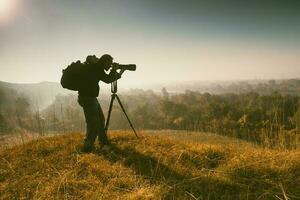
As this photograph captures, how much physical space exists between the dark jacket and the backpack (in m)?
0.11

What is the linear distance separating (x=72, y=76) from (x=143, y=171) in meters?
2.82

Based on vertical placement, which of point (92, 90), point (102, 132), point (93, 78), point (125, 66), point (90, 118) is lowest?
point (102, 132)

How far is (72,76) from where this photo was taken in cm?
745

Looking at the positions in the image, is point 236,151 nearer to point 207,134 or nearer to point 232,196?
point 232,196

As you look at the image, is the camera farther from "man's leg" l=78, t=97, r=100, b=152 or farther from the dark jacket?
"man's leg" l=78, t=97, r=100, b=152

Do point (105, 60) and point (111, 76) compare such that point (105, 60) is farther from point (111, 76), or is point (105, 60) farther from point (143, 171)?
point (143, 171)

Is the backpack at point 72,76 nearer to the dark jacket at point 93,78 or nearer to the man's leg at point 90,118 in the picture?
the dark jacket at point 93,78

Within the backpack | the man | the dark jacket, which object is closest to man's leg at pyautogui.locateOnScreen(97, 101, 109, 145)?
the man

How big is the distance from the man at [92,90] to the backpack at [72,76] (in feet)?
0.35

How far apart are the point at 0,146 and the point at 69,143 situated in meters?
2.63

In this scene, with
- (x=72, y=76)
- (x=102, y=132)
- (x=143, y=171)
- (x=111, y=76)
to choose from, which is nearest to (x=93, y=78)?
(x=111, y=76)

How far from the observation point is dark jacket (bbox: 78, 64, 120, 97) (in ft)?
25.2

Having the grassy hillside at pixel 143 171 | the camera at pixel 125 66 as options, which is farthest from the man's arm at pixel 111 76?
the grassy hillside at pixel 143 171

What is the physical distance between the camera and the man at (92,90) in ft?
25.3
